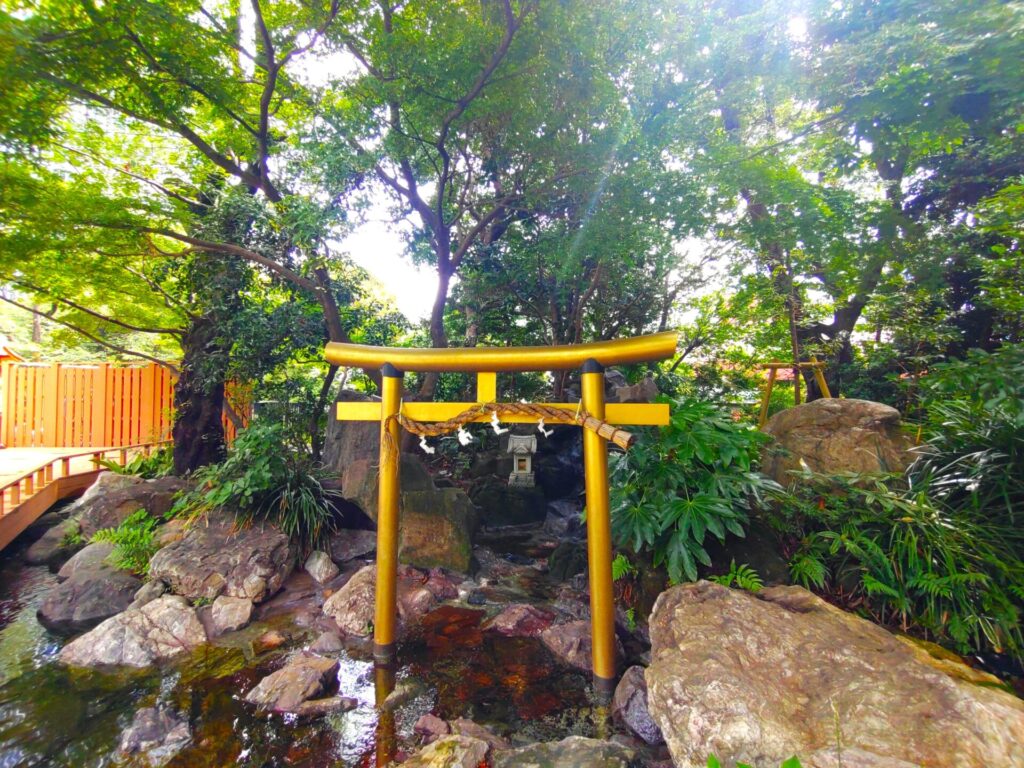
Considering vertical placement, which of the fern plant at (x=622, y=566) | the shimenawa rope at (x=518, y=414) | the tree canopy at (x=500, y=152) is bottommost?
the fern plant at (x=622, y=566)

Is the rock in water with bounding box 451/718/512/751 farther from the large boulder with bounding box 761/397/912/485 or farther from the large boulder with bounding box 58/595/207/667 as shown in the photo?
the large boulder with bounding box 761/397/912/485

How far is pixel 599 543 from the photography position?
3416mm

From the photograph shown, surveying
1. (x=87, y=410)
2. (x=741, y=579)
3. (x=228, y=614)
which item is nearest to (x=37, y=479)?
(x=87, y=410)

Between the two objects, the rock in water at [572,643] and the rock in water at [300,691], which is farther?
the rock in water at [572,643]

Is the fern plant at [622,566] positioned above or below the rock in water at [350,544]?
above

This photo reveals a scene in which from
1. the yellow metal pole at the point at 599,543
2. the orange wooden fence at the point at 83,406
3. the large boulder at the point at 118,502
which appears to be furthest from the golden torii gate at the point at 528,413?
the orange wooden fence at the point at 83,406

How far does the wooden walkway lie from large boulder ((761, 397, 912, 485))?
9219mm

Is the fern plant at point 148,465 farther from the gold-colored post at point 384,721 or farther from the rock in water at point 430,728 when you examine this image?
the rock in water at point 430,728

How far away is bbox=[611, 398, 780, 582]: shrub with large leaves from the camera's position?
3549mm

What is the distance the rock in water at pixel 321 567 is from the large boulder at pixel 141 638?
3.98ft

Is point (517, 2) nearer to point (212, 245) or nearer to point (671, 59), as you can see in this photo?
point (671, 59)

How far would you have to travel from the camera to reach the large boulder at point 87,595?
4.41 metres

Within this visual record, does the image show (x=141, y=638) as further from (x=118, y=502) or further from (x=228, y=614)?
(x=118, y=502)

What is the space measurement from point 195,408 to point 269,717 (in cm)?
595
